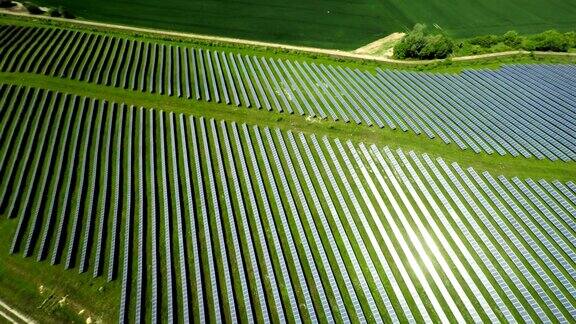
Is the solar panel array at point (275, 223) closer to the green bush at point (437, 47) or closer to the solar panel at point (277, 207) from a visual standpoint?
the solar panel at point (277, 207)

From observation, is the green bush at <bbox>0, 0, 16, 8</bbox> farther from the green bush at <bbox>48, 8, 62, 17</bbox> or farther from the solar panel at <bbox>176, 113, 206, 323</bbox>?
the solar panel at <bbox>176, 113, 206, 323</bbox>

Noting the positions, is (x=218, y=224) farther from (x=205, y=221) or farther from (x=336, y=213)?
(x=336, y=213)

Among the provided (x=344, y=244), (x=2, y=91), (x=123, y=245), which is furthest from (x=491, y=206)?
(x=2, y=91)

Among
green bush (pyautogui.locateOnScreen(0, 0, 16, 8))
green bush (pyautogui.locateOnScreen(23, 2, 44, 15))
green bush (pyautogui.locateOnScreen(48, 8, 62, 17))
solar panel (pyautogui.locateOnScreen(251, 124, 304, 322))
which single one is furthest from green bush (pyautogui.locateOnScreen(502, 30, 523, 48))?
green bush (pyautogui.locateOnScreen(0, 0, 16, 8))

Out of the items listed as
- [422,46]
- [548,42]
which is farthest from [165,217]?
[548,42]

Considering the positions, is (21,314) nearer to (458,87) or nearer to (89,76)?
(89,76)

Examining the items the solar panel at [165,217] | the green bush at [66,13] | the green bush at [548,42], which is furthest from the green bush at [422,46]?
the green bush at [66,13]

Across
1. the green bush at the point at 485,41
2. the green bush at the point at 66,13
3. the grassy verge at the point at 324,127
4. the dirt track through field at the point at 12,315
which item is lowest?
the dirt track through field at the point at 12,315
